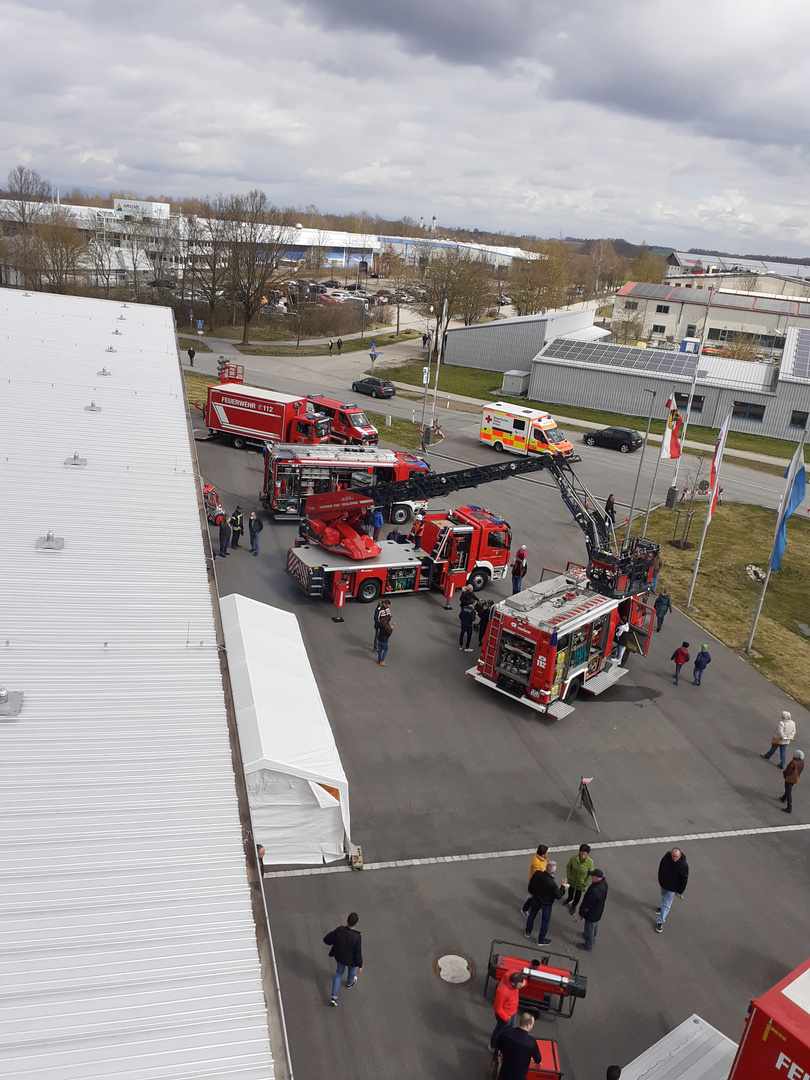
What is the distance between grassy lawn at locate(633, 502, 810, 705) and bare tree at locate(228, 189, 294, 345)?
42.0m

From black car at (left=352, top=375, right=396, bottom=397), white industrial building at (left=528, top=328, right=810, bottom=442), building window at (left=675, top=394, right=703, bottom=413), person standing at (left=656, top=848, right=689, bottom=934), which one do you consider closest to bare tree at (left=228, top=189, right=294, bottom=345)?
black car at (left=352, top=375, right=396, bottom=397)

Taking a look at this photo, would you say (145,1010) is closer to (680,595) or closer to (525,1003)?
(525,1003)

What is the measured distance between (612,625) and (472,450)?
23.4 meters

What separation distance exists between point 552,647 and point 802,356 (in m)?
43.5

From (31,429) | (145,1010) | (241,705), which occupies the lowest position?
(241,705)

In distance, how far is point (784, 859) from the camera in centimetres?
1392

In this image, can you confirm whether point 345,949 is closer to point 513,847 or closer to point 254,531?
point 513,847

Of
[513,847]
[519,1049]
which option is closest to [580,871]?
[513,847]

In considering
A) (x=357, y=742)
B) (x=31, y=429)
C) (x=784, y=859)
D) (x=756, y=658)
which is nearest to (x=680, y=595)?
(x=756, y=658)

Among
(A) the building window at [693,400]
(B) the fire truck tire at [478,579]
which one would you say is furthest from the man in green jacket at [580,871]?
(A) the building window at [693,400]

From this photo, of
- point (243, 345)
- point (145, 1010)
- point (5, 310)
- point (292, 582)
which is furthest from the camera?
point (243, 345)

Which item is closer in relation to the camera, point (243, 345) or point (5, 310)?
point (5, 310)

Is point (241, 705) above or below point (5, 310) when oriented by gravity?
below

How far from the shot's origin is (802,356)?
5050cm
